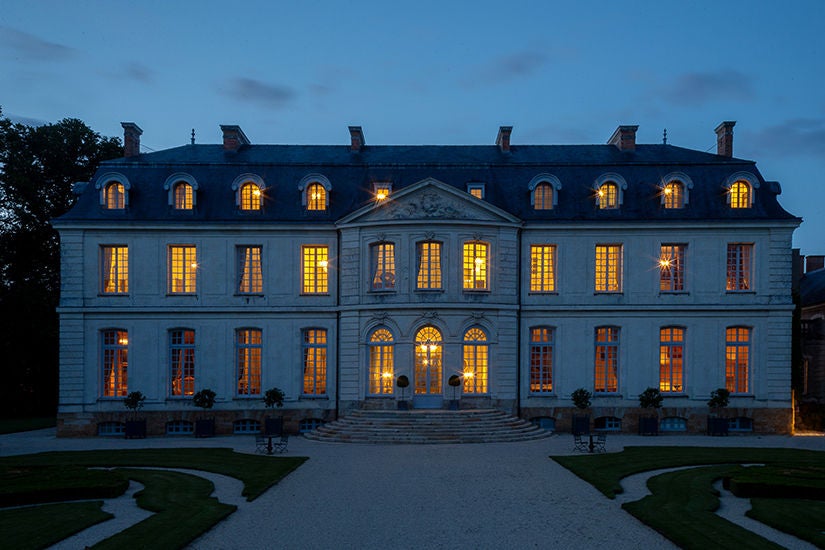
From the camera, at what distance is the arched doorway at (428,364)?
27422 millimetres

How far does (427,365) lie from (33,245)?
23387mm

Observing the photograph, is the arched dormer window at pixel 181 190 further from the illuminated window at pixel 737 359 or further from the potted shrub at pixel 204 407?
the illuminated window at pixel 737 359

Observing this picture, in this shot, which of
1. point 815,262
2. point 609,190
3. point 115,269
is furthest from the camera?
point 815,262

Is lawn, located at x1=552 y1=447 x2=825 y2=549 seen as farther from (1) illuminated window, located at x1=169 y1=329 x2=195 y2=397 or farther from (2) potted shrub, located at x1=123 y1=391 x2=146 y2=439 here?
(2) potted shrub, located at x1=123 y1=391 x2=146 y2=439

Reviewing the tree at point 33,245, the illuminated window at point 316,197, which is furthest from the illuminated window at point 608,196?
the tree at point 33,245

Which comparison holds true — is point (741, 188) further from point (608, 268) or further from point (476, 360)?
Answer: point (476, 360)

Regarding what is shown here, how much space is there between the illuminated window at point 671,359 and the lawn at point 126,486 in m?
15.9

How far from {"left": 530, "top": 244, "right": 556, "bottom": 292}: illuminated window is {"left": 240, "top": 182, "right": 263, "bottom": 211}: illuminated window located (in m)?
11.7

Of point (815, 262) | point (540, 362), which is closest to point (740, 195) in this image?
point (540, 362)

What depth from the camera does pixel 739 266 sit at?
28547 mm

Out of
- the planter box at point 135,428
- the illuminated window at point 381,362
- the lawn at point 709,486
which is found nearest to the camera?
the lawn at point 709,486

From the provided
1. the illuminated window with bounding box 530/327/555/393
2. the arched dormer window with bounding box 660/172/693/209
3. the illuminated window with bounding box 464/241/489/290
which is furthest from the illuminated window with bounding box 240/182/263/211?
the arched dormer window with bounding box 660/172/693/209

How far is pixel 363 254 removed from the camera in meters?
27.9

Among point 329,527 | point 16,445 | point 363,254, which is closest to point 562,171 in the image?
point 363,254
